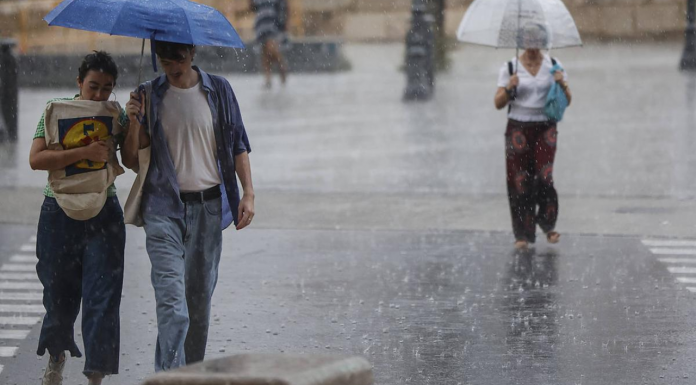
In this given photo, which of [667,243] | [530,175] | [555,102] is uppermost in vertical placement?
[555,102]

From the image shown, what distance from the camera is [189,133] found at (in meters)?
5.55

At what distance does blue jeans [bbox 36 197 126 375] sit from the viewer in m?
5.64

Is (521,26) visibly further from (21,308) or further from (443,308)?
(21,308)

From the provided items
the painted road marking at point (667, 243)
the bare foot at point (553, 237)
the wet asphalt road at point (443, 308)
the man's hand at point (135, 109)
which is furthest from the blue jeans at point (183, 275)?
the painted road marking at point (667, 243)

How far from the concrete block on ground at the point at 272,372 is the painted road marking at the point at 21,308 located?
4.25 meters

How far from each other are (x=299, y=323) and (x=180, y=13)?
254cm

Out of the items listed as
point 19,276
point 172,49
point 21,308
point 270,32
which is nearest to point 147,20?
point 172,49

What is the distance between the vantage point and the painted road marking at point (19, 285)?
8.44 metres

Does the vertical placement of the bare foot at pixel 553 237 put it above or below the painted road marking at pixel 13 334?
below

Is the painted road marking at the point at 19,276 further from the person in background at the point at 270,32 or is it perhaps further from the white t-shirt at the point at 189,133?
A: the person in background at the point at 270,32

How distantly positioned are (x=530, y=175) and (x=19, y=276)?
3803 millimetres

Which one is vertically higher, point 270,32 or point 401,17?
point 270,32

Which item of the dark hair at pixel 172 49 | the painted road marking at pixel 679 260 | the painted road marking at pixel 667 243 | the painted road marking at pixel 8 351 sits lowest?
the painted road marking at pixel 667 243

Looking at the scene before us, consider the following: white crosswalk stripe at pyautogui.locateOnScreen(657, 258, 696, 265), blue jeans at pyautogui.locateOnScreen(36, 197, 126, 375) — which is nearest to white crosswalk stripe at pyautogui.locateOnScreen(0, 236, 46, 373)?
blue jeans at pyautogui.locateOnScreen(36, 197, 126, 375)
